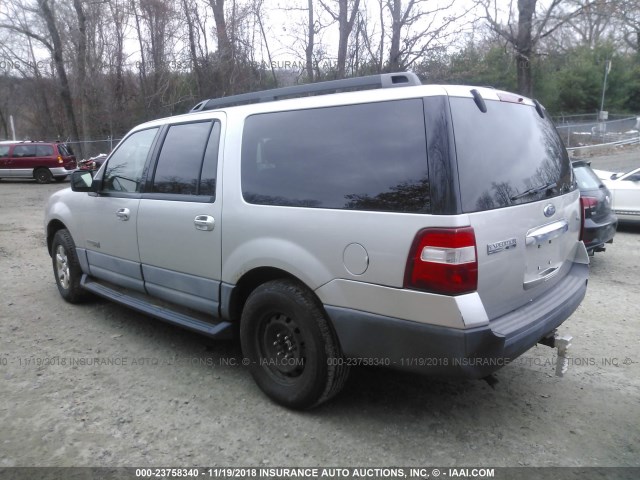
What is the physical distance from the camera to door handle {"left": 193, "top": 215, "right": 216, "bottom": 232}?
358 cm

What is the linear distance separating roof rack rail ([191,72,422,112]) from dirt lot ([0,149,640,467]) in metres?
2.04

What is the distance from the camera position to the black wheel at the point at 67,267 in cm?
527

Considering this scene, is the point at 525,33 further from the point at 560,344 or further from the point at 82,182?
the point at 560,344

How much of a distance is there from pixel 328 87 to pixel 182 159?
138 cm

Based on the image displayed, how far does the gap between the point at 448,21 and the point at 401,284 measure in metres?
13.1

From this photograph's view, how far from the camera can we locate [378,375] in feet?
12.4

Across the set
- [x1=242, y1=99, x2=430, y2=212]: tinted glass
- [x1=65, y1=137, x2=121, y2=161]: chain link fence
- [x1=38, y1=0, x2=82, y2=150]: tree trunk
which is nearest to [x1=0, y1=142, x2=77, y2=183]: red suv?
[x1=65, y1=137, x2=121, y2=161]: chain link fence

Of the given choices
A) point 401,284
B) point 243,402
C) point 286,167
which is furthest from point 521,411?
point 286,167

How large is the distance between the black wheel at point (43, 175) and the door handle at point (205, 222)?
20489 mm

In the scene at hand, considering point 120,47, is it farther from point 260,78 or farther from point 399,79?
point 399,79

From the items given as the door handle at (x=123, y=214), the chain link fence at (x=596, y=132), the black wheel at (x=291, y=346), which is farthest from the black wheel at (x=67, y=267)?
the chain link fence at (x=596, y=132)

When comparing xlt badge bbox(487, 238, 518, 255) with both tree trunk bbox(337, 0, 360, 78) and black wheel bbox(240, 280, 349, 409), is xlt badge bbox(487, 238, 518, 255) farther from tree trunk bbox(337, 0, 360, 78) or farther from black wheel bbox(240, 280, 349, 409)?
tree trunk bbox(337, 0, 360, 78)

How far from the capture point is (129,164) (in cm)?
457

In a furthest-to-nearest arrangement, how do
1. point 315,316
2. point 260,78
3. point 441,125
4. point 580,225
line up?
point 260,78, point 580,225, point 315,316, point 441,125
